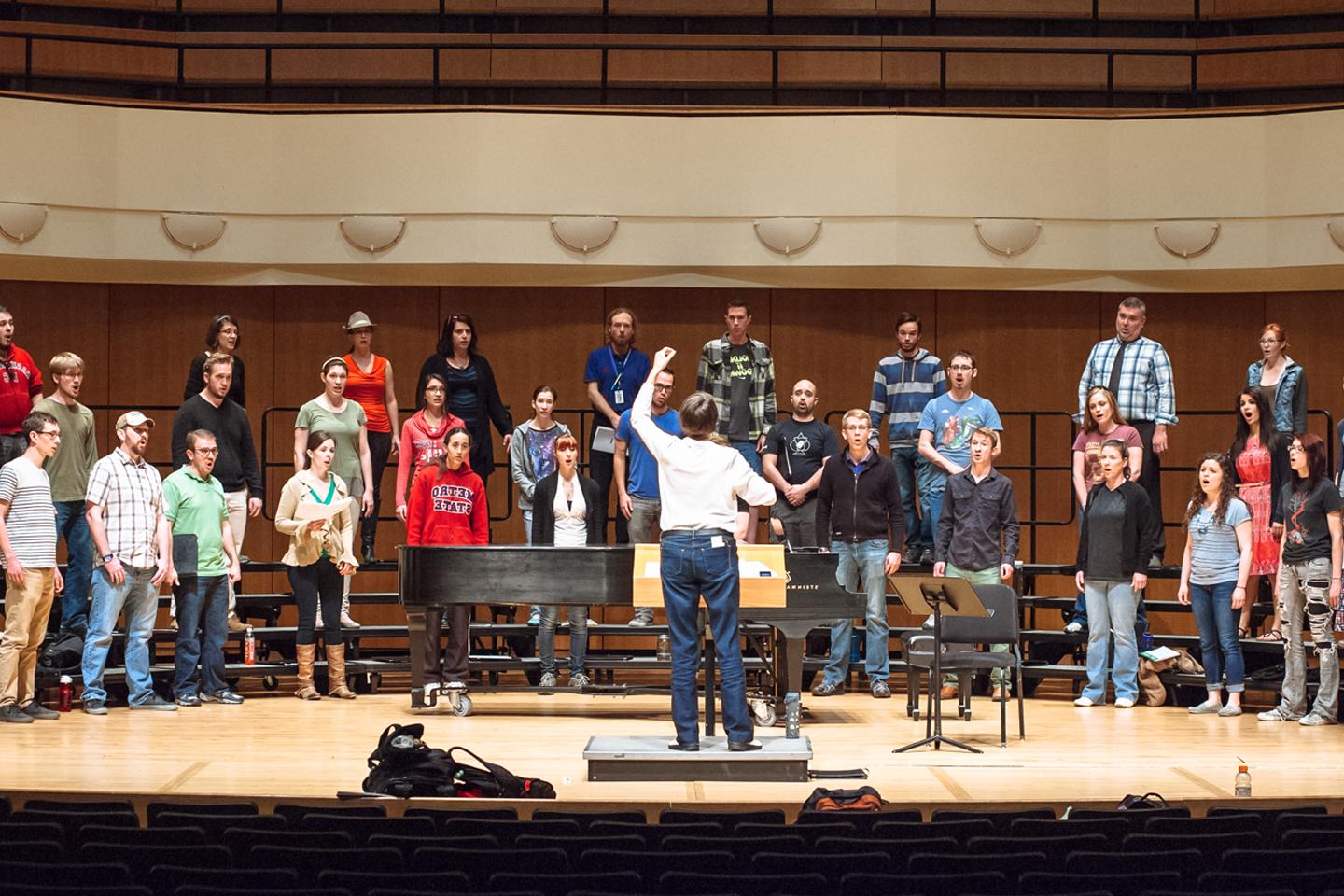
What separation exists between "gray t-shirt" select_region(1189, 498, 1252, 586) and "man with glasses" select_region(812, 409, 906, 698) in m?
1.53

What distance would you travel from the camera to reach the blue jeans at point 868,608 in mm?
8586

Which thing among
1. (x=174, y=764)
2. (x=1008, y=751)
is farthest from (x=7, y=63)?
(x=1008, y=751)

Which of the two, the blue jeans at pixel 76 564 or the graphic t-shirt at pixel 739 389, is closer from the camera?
the blue jeans at pixel 76 564

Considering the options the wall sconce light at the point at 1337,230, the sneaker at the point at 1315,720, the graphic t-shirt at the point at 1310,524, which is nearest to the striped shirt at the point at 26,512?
the graphic t-shirt at the point at 1310,524

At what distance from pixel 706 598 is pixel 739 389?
3.50 metres

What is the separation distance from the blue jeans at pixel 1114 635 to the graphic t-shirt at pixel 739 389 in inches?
82.8

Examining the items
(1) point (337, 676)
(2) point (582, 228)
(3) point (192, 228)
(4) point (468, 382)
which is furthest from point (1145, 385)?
(3) point (192, 228)

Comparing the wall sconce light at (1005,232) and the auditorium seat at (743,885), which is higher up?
the wall sconce light at (1005,232)

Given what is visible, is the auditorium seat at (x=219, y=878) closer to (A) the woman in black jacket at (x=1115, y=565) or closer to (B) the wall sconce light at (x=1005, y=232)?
(A) the woman in black jacket at (x=1115, y=565)

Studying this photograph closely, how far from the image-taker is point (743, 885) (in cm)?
353

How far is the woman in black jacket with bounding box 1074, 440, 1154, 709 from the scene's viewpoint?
27.0 feet

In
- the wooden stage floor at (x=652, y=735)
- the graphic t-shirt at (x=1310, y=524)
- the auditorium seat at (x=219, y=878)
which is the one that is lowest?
the wooden stage floor at (x=652, y=735)

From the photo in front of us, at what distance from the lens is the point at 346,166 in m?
10.9

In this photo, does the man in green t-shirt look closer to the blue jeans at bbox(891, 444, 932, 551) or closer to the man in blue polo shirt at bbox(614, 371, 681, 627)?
the man in blue polo shirt at bbox(614, 371, 681, 627)
